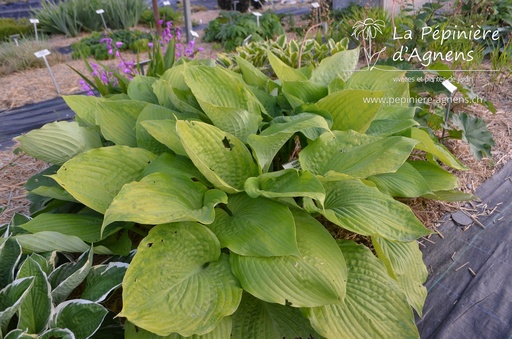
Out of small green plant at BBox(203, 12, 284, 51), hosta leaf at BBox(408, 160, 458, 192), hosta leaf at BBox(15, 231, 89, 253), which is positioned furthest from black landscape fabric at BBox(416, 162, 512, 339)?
small green plant at BBox(203, 12, 284, 51)

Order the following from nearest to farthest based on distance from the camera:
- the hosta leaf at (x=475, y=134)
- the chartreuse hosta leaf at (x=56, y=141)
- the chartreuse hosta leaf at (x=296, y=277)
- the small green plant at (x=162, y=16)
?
the chartreuse hosta leaf at (x=296, y=277), the chartreuse hosta leaf at (x=56, y=141), the hosta leaf at (x=475, y=134), the small green plant at (x=162, y=16)

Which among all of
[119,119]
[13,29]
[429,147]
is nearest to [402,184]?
[429,147]

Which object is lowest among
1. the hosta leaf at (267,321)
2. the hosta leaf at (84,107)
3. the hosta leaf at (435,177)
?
the hosta leaf at (267,321)

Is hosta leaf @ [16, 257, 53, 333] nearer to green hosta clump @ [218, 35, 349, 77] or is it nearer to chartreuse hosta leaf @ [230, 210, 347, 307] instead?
chartreuse hosta leaf @ [230, 210, 347, 307]

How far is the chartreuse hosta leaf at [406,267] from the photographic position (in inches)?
43.4

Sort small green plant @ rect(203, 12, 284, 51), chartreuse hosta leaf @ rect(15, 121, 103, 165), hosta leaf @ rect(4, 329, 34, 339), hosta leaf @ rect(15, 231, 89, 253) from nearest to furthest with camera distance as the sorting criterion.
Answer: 1. hosta leaf @ rect(4, 329, 34, 339)
2. hosta leaf @ rect(15, 231, 89, 253)
3. chartreuse hosta leaf @ rect(15, 121, 103, 165)
4. small green plant @ rect(203, 12, 284, 51)

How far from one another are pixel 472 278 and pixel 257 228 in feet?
2.92

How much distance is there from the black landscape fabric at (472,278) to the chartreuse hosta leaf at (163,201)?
780 millimetres

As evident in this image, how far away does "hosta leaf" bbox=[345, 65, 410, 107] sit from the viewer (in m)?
1.53

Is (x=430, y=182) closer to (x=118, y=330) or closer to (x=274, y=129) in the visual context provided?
(x=274, y=129)

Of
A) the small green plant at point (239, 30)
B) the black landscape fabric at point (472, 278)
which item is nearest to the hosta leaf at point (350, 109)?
the black landscape fabric at point (472, 278)

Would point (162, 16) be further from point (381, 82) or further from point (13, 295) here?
point (13, 295)

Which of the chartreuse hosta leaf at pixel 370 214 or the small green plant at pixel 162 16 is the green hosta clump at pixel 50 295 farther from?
the small green plant at pixel 162 16

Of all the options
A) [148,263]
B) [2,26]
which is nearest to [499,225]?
[148,263]
